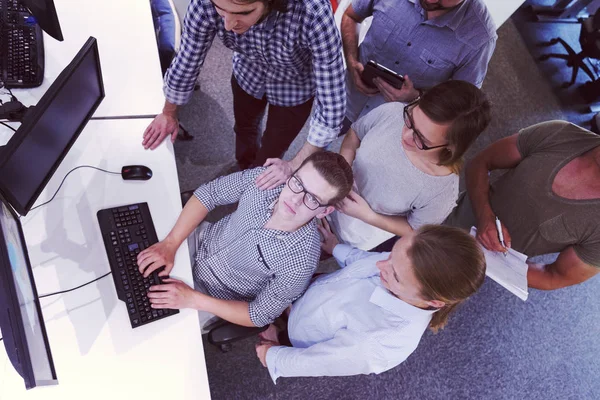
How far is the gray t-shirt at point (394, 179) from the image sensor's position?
4.87 feet

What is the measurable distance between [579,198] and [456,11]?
32.5 inches

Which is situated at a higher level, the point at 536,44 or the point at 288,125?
the point at 288,125

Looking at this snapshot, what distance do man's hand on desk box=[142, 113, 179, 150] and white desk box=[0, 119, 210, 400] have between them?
0.54 feet

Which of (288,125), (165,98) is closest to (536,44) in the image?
(288,125)

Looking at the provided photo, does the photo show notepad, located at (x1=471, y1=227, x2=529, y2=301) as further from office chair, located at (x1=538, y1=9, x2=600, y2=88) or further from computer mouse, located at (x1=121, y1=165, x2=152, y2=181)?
office chair, located at (x1=538, y1=9, x2=600, y2=88)

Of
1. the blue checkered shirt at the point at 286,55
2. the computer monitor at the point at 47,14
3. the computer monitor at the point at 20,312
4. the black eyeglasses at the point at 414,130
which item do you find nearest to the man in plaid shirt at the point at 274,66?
the blue checkered shirt at the point at 286,55

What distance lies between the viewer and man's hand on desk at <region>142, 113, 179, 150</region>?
1.75 meters

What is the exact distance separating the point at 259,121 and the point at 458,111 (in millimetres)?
1224

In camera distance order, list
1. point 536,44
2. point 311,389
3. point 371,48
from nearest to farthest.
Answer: point 371,48, point 311,389, point 536,44

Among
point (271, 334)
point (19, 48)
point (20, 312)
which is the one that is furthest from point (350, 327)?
point (19, 48)

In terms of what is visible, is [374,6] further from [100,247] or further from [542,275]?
[100,247]

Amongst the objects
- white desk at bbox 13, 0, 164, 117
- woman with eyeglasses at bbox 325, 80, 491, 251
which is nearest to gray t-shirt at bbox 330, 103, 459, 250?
woman with eyeglasses at bbox 325, 80, 491, 251

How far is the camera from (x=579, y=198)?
4.96 feet

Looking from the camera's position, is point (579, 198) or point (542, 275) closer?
point (579, 198)
